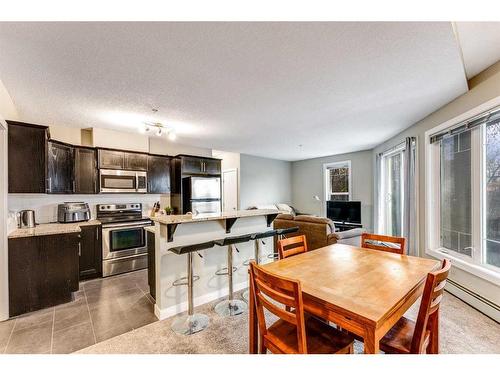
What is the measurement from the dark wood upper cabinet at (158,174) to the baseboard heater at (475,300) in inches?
189

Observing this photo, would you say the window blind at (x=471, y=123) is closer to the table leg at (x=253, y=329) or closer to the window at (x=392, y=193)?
the window at (x=392, y=193)

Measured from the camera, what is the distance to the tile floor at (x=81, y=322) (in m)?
2.05

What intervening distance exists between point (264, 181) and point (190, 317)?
17.7ft

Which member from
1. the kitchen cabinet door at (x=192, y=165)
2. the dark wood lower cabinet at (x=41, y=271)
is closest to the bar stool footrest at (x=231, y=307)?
the dark wood lower cabinet at (x=41, y=271)

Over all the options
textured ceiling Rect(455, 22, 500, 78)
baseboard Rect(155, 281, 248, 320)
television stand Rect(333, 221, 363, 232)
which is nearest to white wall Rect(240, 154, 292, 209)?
television stand Rect(333, 221, 363, 232)

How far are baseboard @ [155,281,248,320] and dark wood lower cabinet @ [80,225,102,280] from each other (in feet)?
5.74

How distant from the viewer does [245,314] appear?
2.50 metres

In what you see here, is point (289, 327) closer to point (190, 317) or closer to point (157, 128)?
point (190, 317)

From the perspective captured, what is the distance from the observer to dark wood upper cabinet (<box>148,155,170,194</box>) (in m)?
4.48

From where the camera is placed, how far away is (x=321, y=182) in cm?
728

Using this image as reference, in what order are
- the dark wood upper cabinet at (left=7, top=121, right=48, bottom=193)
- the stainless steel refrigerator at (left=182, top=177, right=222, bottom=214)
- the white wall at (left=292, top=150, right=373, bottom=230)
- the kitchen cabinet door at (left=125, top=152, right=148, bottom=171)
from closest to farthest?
1. the dark wood upper cabinet at (left=7, top=121, right=48, bottom=193)
2. the kitchen cabinet door at (left=125, top=152, right=148, bottom=171)
3. the stainless steel refrigerator at (left=182, top=177, right=222, bottom=214)
4. the white wall at (left=292, top=150, right=373, bottom=230)

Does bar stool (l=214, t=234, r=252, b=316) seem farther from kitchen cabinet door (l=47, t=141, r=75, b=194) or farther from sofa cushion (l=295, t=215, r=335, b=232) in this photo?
kitchen cabinet door (l=47, t=141, r=75, b=194)
